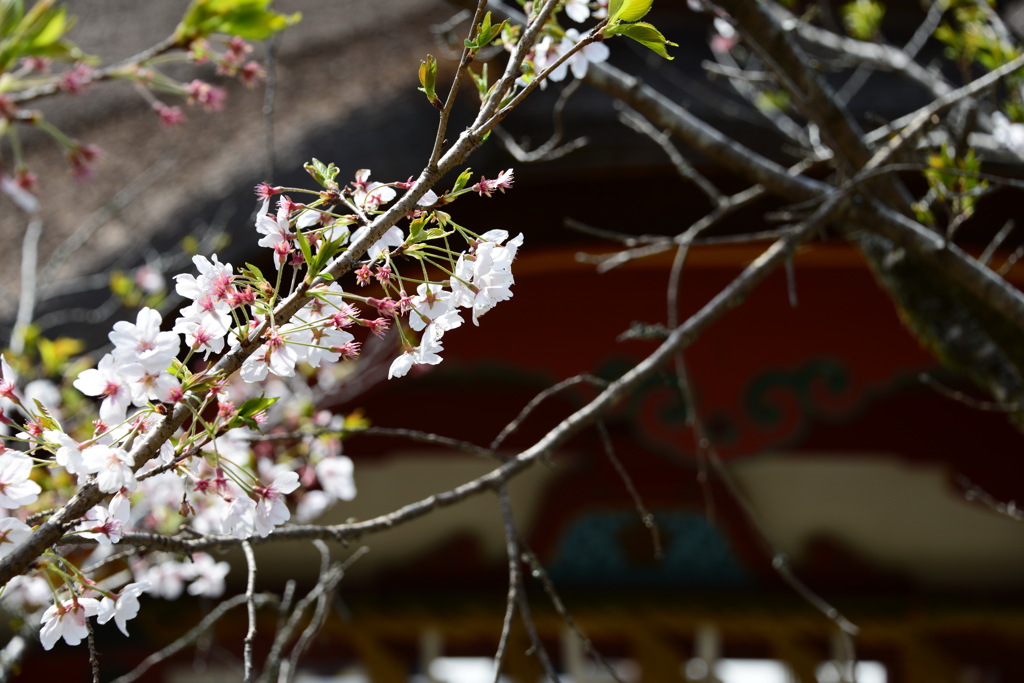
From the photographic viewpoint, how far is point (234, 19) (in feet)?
2.57

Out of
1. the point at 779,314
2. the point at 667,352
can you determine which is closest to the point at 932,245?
the point at 667,352

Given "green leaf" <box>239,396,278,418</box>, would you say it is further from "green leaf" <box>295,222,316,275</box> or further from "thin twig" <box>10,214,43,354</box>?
"thin twig" <box>10,214,43,354</box>

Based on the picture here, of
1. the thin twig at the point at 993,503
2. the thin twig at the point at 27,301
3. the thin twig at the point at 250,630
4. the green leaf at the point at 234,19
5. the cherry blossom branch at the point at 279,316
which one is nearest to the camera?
the cherry blossom branch at the point at 279,316

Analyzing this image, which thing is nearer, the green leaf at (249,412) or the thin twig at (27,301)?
the green leaf at (249,412)

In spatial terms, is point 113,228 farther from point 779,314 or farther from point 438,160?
point 438,160

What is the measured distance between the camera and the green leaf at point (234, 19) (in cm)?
78

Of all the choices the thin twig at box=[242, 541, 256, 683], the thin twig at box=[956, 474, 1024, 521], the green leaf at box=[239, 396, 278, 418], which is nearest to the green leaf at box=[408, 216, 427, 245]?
the green leaf at box=[239, 396, 278, 418]

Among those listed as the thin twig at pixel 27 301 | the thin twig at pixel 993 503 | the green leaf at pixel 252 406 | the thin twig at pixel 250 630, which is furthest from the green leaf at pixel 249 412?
the thin twig at pixel 27 301

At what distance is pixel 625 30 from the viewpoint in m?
0.72

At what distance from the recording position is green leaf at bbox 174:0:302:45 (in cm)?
78

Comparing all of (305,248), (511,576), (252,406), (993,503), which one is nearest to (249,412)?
(252,406)

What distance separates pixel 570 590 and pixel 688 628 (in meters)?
0.36

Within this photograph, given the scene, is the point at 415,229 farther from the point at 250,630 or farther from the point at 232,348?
the point at 250,630

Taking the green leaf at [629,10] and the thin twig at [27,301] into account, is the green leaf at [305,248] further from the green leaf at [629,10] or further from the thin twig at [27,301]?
the thin twig at [27,301]
